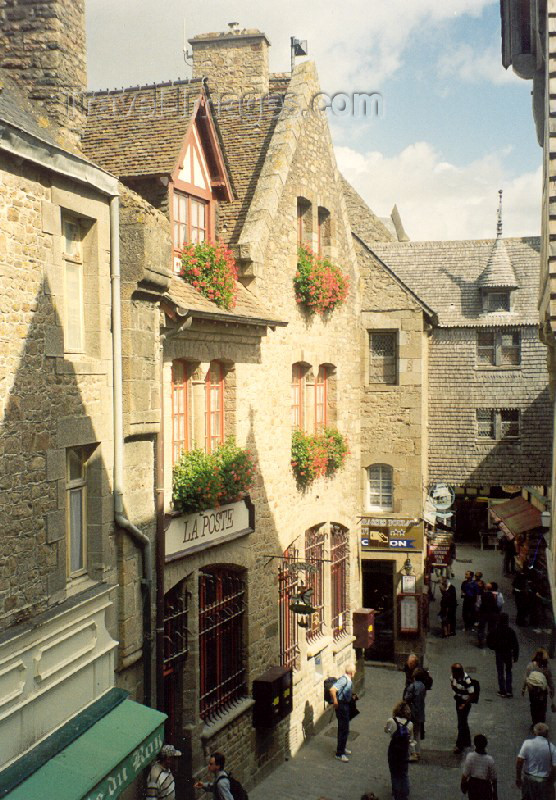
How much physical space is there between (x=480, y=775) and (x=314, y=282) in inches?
330

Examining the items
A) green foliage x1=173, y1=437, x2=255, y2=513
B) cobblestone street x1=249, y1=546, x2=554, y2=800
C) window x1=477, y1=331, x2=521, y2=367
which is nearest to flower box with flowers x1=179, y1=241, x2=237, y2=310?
green foliage x1=173, y1=437, x2=255, y2=513

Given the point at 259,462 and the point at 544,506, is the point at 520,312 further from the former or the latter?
the point at 259,462

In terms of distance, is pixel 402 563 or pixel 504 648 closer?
pixel 504 648

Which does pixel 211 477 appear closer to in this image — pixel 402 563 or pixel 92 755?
pixel 92 755

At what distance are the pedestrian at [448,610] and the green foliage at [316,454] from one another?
5.77 m

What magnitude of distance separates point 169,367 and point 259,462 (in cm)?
319

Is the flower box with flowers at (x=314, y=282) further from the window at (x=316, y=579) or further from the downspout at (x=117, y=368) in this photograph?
the downspout at (x=117, y=368)

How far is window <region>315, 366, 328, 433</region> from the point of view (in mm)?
17625

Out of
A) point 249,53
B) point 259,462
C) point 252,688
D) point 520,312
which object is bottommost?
point 252,688

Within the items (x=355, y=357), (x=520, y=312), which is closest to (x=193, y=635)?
(x=355, y=357)

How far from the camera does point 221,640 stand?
1359cm

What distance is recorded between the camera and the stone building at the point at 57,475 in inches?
322

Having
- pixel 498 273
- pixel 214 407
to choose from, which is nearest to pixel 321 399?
pixel 214 407

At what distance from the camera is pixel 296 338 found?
1608 cm
